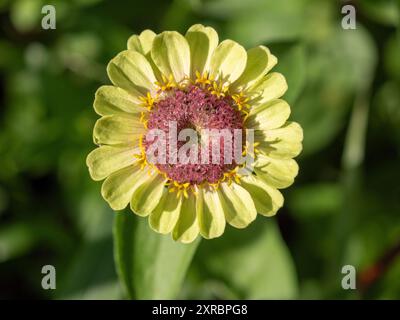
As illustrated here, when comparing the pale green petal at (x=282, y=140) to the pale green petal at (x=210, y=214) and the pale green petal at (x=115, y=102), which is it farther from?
the pale green petal at (x=115, y=102)

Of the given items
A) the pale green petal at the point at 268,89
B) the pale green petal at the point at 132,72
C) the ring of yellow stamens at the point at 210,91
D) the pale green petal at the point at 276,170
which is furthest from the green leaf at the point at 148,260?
the pale green petal at the point at 268,89

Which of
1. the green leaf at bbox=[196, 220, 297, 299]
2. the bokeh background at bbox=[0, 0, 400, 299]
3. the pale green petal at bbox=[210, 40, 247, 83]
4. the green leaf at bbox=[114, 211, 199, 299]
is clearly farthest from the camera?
the bokeh background at bbox=[0, 0, 400, 299]

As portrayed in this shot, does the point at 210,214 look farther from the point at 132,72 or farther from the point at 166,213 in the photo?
the point at 132,72

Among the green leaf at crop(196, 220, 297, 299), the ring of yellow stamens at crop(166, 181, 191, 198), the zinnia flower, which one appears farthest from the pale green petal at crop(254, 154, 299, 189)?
the green leaf at crop(196, 220, 297, 299)

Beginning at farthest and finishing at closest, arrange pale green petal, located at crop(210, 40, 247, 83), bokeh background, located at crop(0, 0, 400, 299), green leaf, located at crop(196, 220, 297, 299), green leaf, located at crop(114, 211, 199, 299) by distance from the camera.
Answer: bokeh background, located at crop(0, 0, 400, 299) < green leaf, located at crop(196, 220, 297, 299) < green leaf, located at crop(114, 211, 199, 299) < pale green petal, located at crop(210, 40, 247, 83)

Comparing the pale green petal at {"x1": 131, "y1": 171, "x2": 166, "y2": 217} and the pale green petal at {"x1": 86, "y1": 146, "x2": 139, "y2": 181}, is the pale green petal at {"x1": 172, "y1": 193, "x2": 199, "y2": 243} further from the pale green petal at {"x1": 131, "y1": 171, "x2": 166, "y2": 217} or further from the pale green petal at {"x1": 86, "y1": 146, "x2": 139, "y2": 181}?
the pale green petal at {"x1": 86, "y1": 146, "x2": 139, "y2": 181}

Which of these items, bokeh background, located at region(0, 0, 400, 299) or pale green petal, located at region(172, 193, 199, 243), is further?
bokeh background, located at region(0, 0, 400, 299)
